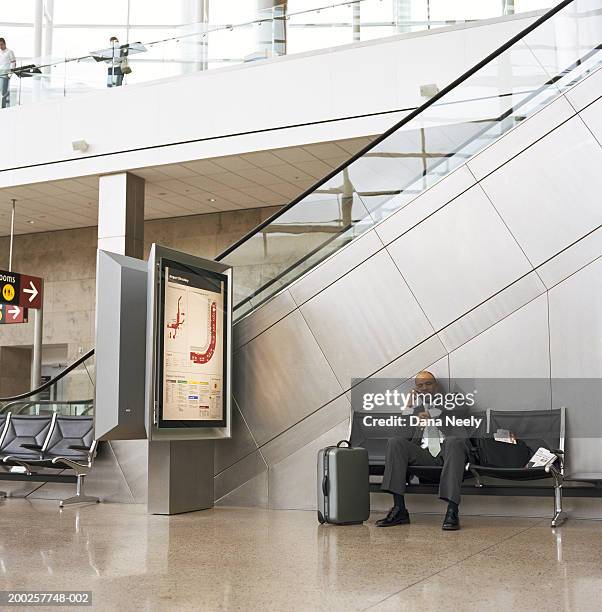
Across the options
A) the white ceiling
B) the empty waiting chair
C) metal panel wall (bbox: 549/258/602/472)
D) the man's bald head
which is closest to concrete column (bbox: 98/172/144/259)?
the white ceiling

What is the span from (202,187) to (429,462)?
9013mm

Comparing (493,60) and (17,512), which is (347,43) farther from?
(17,512)

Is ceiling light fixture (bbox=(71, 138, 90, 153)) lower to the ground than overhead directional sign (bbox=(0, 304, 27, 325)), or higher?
higher

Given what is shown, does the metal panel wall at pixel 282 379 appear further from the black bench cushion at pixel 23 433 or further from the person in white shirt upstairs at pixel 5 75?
the person in white shirt upstairs at pixel 5 75

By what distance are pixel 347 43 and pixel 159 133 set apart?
3.33 meters

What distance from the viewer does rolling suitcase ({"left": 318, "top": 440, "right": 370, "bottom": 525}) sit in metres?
6.95

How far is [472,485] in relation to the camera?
23.8 feet

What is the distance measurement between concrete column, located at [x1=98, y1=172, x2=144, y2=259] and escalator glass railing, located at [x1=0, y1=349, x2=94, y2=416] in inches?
133

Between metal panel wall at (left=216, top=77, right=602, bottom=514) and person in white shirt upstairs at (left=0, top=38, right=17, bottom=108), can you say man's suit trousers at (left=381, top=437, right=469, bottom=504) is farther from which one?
person in white shirt upstairs at (left=0, top=38, right=17, bottom=108)

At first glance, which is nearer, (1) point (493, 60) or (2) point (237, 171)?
(1) point (493, 60)

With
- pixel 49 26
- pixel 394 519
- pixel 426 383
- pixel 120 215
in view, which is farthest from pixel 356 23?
pixel 49 26

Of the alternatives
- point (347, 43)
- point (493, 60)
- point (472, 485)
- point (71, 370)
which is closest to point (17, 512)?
point (71, 370)

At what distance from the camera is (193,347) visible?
323 inches

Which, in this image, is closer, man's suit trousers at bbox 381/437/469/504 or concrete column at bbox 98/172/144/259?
man's suit trousers at bbox 381/437/469/504
